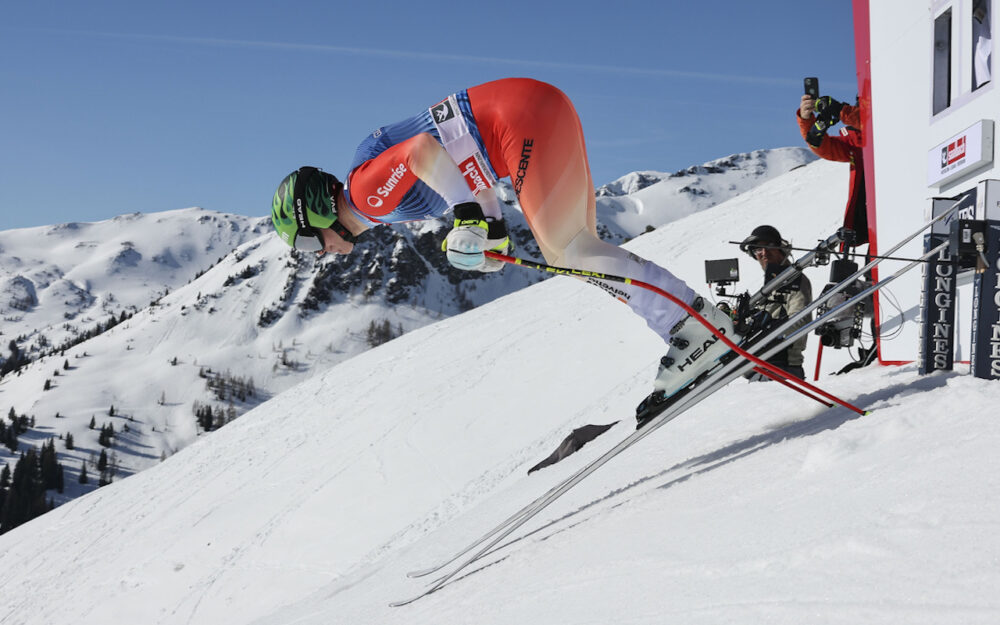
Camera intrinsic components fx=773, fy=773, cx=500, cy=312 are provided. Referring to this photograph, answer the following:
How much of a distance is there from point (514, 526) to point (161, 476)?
57.3ft

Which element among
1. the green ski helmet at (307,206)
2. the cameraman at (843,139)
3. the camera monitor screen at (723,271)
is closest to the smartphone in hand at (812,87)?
the cameraman at (843,139)

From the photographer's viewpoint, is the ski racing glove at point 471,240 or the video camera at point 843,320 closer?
the ski racing glove at point 471,240

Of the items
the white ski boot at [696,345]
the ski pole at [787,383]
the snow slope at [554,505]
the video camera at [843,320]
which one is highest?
the video camera at [843,320]

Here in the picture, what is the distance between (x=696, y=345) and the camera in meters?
3.92

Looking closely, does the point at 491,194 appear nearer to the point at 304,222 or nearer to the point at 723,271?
the point at 304,222

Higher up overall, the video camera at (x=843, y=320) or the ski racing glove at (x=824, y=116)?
the ski racing glove at (x=824, y=116)

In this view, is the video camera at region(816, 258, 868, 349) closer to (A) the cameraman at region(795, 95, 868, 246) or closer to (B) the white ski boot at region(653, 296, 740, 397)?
(A) the cameraman at region(795, 95, 868, 246)

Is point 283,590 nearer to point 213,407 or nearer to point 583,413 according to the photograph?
point 583,413

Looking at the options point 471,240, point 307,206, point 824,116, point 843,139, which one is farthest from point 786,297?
point 307,206

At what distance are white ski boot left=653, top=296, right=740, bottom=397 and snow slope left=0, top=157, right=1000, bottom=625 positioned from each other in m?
0.42

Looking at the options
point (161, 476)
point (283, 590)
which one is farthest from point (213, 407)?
point (283, 590)

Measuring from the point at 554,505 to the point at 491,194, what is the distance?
1828 millimetres

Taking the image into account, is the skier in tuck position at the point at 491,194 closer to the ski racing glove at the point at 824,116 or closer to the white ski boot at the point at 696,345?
the white ski boot at the point at 696,345

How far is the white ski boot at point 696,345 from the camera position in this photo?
3.87m
